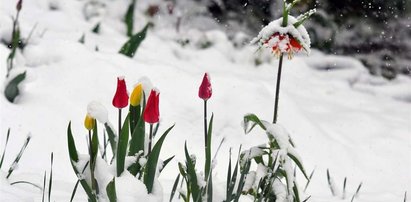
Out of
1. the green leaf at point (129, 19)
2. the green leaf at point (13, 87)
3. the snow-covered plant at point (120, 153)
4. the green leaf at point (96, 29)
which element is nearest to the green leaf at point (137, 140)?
the snow-covered plant at point (120, 153)

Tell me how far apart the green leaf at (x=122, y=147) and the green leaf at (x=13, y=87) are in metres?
1.19

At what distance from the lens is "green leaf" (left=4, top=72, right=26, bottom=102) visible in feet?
7.71

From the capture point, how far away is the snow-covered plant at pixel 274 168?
1.40 metres

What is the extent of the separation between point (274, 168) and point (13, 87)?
1271 mm

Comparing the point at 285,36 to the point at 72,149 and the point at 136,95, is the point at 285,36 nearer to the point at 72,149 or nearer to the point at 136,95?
the point at 136,95

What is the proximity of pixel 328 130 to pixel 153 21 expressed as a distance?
1.53m

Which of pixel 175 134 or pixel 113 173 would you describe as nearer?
pixel 113 173

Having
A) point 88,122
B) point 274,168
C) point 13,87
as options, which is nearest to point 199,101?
point 13,87

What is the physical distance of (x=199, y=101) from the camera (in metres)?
2.66

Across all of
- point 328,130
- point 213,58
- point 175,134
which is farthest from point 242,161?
point 213,58

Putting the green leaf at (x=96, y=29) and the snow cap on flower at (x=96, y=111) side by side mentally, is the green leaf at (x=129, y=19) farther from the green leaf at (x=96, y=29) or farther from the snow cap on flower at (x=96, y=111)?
the snow cap on flower at (x=96, y=111)

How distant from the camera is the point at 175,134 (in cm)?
240

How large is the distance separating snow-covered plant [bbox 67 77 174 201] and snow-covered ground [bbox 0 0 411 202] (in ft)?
0.89

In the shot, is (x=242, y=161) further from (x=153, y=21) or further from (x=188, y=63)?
(x=153, y=21)
